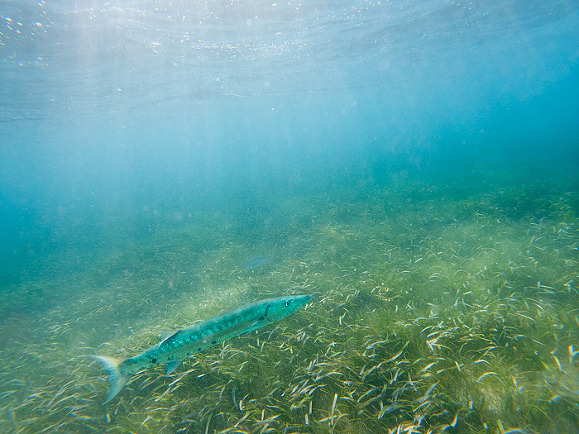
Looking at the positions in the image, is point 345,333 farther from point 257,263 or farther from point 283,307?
point 257,263

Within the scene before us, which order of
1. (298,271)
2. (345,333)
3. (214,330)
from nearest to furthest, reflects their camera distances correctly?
(214,330)
(345,333)
(298,271)

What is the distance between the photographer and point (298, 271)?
7.67 m

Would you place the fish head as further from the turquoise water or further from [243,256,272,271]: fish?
[243,256,272,271]: fish

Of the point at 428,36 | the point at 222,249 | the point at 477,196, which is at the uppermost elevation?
the point at 428,36

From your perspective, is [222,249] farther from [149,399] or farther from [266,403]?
[266,403]

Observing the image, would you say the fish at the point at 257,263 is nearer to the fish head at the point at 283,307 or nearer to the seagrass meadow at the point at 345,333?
the seagrass meadow at the point at 345,333

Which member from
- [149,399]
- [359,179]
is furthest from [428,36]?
[149,399]

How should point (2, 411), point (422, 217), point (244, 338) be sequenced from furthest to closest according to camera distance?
point (422, 217), point (244, 338), point (2, 411)

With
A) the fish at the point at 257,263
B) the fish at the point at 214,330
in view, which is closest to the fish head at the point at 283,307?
the fish at the point at 214,330

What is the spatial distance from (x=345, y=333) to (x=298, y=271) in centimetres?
350

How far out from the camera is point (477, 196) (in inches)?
487

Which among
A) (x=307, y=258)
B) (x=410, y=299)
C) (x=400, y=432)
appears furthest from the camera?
(x=307, y=258)

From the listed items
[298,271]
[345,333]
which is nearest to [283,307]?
[345,333]

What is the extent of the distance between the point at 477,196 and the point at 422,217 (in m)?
4.20
